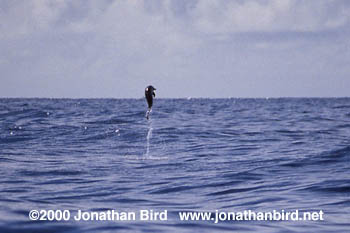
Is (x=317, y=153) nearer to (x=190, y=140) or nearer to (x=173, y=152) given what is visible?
(x=173, y=152)

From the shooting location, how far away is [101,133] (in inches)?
1003

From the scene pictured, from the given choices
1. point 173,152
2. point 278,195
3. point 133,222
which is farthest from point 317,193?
point 173,152

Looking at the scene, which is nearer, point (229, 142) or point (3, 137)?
point (229, 142)

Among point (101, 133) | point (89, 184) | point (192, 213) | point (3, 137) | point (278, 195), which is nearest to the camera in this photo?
point (192, 213)

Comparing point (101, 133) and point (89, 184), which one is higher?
point (101, 133)

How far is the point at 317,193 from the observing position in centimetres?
937

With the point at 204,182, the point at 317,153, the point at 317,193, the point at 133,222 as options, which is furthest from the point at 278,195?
the point at 317,153

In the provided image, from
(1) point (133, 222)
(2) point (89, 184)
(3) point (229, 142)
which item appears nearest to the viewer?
(1) point (133, 222)

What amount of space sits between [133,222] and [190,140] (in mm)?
15029

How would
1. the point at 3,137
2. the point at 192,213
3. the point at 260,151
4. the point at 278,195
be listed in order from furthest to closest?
the point at 3,137, the point at 260,151, the point at 278,195, the point at 192,213

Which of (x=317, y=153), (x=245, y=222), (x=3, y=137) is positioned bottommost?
(x=245, y=222)

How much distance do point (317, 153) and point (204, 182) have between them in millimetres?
6788

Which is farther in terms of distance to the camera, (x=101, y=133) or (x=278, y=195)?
(x=101, y=133)

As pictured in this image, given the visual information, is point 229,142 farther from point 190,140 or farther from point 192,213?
point 192,213
